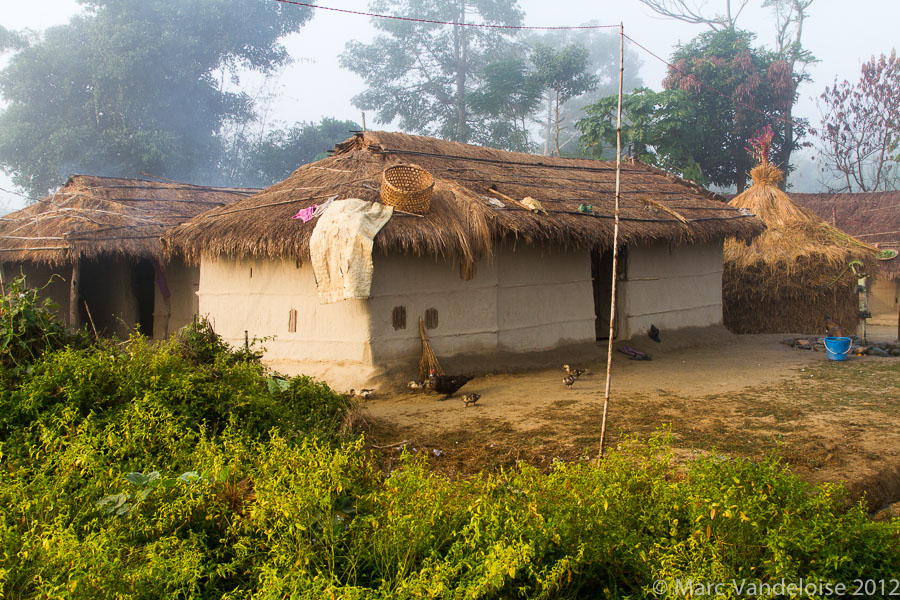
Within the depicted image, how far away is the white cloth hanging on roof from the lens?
7.48 m

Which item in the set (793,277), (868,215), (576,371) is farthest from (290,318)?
(868,215)

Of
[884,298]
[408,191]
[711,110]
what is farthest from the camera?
[711,110]

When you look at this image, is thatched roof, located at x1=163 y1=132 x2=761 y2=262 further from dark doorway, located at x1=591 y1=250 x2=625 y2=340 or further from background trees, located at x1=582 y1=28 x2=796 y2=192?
background trees, located at x1=582 y1=28 x2=796 y2=192

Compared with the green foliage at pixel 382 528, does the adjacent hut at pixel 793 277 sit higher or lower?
higher

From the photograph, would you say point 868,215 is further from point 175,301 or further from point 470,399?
point 175,301

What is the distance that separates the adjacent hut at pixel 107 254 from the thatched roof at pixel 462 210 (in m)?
2.45

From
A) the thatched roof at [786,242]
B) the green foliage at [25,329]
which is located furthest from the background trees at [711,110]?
the green foliage at [25,329]

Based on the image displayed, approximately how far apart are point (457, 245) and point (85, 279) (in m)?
8.60

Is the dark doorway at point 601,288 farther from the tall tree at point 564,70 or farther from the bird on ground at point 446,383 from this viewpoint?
the tall tree at point 564,70

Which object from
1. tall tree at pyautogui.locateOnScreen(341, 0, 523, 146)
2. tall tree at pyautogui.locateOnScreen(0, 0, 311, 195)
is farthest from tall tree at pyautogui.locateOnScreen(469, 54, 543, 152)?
tall tree at pyautogui.locateOnScreen(0, 0, 311, 195)

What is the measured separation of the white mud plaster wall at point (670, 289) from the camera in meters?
10.6

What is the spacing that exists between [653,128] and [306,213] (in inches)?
588

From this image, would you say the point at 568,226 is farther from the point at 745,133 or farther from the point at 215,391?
the point at 745,133

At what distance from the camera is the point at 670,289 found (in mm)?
11312
